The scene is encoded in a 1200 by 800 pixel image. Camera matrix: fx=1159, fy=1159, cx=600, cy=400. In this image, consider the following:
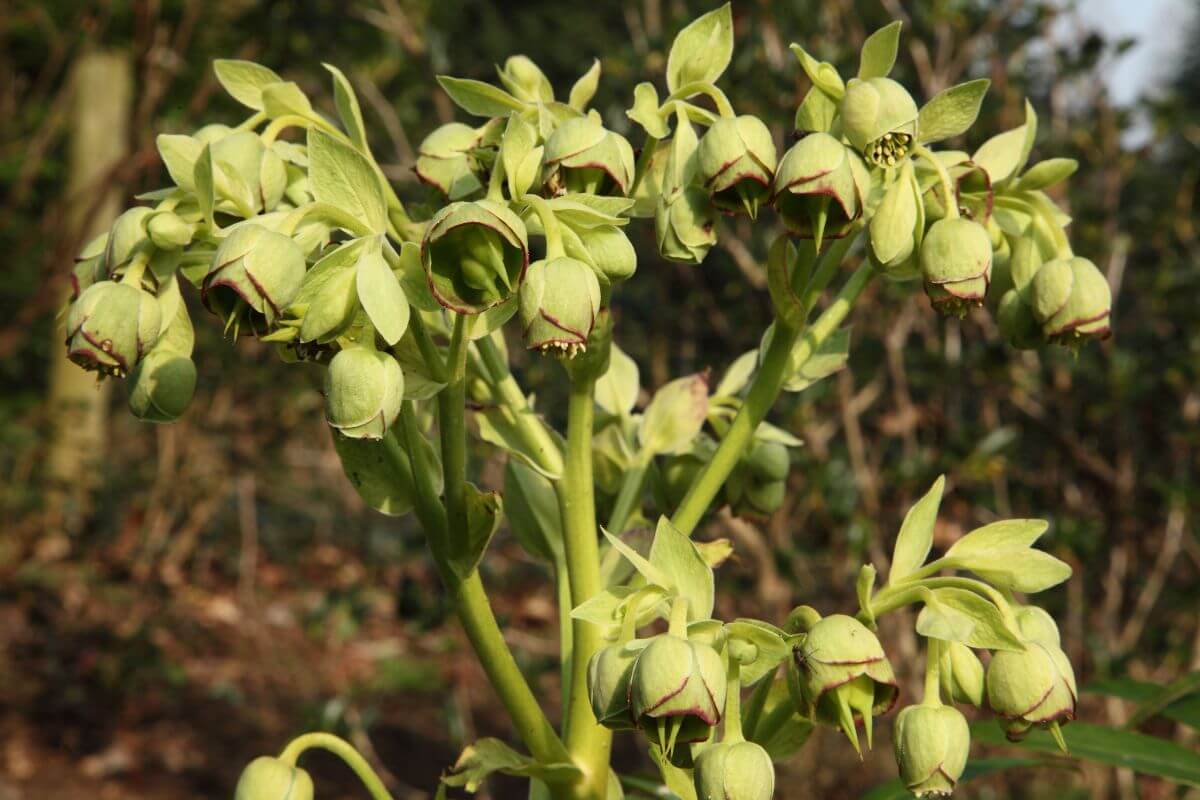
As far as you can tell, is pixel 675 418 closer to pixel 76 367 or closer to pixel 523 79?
pixel 523 79

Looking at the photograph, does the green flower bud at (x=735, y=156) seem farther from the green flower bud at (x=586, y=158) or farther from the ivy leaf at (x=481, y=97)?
the ivy leaf at (x=481, y=97)

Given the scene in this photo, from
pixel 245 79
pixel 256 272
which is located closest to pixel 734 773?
pixel 256 272

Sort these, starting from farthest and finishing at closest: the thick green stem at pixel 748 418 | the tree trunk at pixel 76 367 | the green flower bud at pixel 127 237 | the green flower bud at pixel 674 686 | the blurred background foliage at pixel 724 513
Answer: the tree trunk at pixel 76 367 → the blurred background foliage at pixel 724 513 → the thick green stem at pixel 748 418 → the green flower bud at pixel 127 237 → the green flower bud at pixel 674 686

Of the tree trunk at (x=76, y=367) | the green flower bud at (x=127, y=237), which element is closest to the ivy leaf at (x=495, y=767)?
the green flower bud at (x=127, y=237)

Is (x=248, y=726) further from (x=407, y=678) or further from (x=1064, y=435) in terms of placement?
(x=1064, y=435)

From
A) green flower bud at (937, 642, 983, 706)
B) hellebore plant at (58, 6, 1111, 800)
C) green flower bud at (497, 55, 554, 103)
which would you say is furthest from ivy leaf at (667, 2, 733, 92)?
green flower bud at (937, 642, 983, 706)

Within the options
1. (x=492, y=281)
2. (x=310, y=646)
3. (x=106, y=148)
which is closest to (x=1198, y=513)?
(x=492, y=281)
